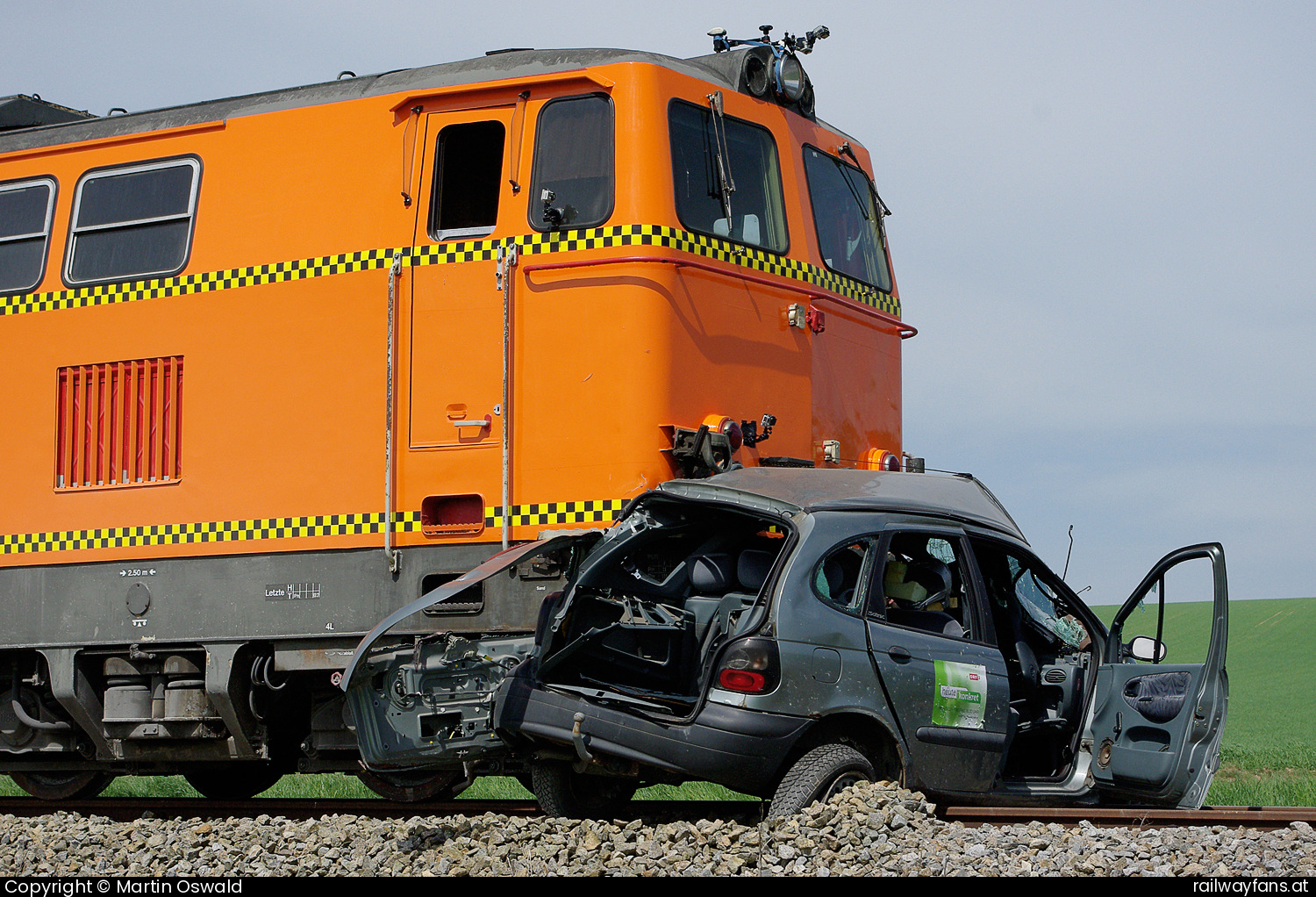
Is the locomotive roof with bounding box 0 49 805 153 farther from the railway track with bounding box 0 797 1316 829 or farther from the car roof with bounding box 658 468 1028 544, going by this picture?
the railway track with bounding box 0 797 1316 829

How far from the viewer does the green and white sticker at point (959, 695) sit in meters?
6.67

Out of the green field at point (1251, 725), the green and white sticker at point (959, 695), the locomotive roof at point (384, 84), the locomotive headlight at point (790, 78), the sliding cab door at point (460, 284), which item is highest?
the locomotive headlight at point (790, 78)

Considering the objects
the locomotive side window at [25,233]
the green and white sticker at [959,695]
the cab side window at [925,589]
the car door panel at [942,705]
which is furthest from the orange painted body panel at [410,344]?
the green and white sticker at [959,695]

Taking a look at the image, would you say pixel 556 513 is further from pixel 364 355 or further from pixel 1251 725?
pixel 1251 725

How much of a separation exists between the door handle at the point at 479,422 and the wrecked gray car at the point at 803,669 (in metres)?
0.89

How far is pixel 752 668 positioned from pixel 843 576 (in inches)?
34.4

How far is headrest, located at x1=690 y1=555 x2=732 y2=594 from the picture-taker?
724cm

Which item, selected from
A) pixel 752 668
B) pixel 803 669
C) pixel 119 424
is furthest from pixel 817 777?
pixel 119 424

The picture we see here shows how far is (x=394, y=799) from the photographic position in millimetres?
8781

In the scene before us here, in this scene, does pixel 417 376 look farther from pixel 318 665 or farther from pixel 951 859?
pixel 951 859

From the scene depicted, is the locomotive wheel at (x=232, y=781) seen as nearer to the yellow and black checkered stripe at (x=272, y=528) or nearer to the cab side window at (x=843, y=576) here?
the yellow and black checkered stripe at (x=272, y=528)

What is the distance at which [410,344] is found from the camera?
27.1 ft

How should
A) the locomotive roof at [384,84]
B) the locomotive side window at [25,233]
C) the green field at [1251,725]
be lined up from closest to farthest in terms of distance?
the locomotive roof at [384,84]
the locomotive side window at [25,233]
the green field at [1251,725]

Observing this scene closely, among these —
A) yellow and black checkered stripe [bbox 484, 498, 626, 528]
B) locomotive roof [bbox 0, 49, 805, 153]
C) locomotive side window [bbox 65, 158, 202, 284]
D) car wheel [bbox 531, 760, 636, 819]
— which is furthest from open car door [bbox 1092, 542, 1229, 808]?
locomotive side window [bbox 65, 158, 202, 284]
